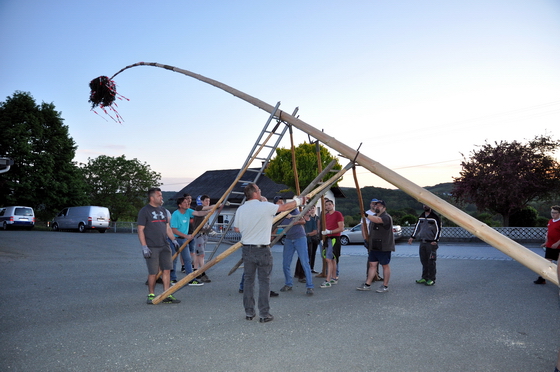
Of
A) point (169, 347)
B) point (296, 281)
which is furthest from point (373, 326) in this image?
point (296, 281)

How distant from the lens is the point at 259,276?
242 inches

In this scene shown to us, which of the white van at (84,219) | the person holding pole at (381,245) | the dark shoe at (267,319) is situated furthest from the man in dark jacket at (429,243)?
the white van at (84,219)

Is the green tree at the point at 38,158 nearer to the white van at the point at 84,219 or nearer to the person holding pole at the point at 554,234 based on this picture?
the white van at the point at 84,219

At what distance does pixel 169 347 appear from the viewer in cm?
473

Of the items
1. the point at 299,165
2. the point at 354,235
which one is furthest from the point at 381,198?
the point at 354,235

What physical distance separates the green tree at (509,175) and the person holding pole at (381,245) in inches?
792

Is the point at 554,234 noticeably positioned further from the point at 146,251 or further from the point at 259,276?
the point at 146,251

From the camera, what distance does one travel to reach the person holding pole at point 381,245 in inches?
329

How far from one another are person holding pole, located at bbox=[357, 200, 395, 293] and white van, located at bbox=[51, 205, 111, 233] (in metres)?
27.9

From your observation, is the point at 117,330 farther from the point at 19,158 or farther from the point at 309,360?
the point at 19,158

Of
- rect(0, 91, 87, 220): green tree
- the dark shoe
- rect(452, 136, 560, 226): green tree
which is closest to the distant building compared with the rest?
rect(0, 91, 87, 220): green tree

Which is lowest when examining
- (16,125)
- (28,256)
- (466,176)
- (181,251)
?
(28,256)

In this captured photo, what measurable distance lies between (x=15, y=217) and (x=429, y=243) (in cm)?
3084

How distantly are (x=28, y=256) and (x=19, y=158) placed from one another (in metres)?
26.3
